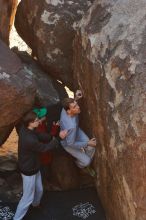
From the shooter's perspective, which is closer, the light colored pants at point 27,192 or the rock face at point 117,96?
the rock face at point 117,96

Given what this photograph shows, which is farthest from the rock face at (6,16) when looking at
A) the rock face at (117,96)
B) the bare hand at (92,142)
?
the bare hand at (92,142)

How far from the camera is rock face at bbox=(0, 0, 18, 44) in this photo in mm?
6703

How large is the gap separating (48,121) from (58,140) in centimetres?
31

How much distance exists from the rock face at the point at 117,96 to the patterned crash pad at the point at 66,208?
0.24 m

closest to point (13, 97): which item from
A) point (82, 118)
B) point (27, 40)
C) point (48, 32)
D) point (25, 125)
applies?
point (25, 125)

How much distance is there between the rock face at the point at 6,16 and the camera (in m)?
6.70

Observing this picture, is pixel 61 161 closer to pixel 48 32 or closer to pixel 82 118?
pixel 82 118

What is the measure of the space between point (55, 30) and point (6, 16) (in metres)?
0.89

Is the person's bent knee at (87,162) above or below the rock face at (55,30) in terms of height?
below

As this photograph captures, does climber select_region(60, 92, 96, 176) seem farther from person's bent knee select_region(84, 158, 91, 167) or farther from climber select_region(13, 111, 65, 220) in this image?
climber select_region(13, 111, 65, 220)

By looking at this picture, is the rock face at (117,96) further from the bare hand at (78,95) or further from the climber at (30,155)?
the climber at (30,155)

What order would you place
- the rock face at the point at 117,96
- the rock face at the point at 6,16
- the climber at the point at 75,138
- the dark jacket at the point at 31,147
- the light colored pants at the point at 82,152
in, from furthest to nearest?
1. the rock face at the point at 6,16
2. the light colored pants at the point at 82,152
3. the climber at the point at 75,138
4. the dark jacket at the point at 31,147
5. the rock face at the point at 117,96

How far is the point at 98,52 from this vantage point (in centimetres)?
534

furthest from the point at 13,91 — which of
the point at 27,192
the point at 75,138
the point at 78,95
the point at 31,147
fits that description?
the point at 27,192
